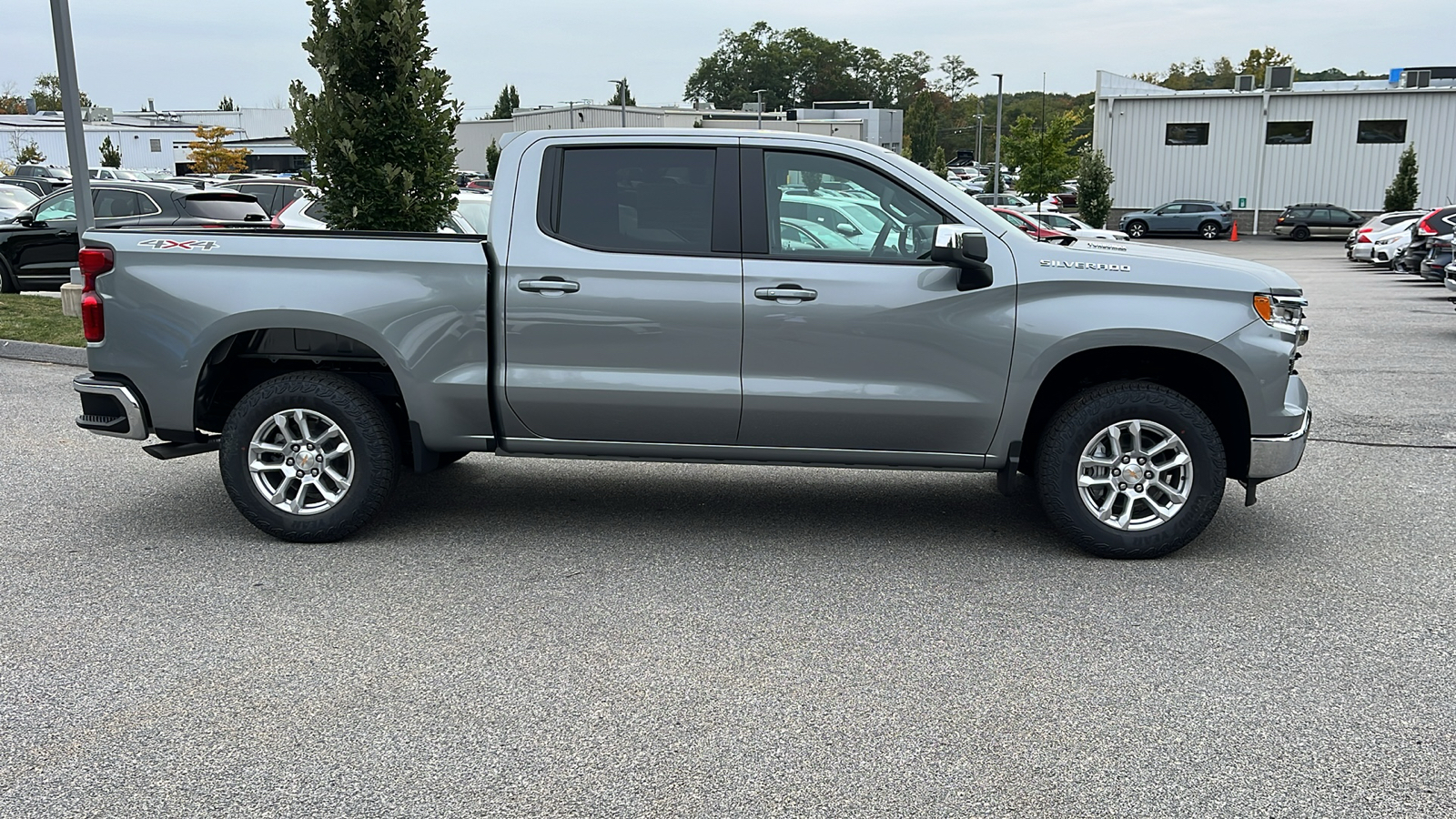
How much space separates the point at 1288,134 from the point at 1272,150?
803mm

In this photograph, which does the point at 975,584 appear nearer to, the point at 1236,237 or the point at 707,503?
the point at 707,503

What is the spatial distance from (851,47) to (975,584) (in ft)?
588

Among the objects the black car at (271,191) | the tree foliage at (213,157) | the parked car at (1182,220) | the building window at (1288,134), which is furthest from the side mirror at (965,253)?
the tree foliage at (213,157)

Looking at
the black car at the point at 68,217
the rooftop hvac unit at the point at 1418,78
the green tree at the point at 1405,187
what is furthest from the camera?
the rooftop hvac unit at the point at 1418,78

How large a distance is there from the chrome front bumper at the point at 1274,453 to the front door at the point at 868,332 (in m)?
1.18

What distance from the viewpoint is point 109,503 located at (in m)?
6.60

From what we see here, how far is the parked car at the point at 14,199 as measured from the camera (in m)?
19.8

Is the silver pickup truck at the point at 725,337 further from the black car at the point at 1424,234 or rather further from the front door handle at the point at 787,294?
the black car at the point at 1424,234

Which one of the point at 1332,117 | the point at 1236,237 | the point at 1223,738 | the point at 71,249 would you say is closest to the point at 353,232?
the point at 1223,738

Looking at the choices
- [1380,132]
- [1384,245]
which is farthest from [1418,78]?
[1384,245]

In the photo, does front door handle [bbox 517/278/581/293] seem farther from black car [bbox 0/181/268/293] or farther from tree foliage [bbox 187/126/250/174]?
tree foliage [bbox 187/126/250/174]

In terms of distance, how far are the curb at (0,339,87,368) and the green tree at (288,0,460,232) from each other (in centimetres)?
334

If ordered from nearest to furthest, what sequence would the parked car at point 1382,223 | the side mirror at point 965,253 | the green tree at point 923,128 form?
1. the side mirror at point 965,253
2. the parked car at point 1382,223
3. the green tree at point 923,128

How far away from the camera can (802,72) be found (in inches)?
6786
